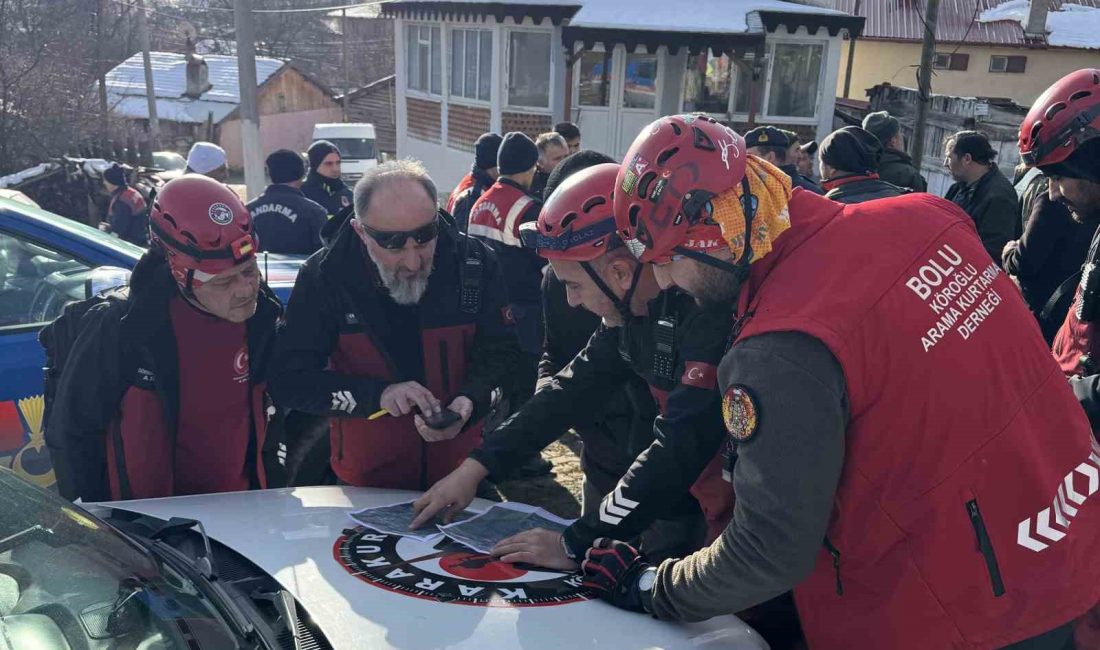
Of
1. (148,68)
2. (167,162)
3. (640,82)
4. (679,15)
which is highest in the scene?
(679,15)

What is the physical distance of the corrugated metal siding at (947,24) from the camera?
31.6 m

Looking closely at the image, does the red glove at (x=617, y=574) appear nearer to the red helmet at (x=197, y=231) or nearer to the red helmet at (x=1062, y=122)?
the red helmet at (x=197, y=231)

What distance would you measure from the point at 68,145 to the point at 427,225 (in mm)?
22897

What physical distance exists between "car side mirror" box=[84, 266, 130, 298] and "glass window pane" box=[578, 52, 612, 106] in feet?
49.8

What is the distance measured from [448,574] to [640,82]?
56.7 ft

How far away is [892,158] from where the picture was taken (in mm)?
6914

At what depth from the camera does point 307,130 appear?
4206 cm

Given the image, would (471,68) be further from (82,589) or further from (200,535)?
(82,589)

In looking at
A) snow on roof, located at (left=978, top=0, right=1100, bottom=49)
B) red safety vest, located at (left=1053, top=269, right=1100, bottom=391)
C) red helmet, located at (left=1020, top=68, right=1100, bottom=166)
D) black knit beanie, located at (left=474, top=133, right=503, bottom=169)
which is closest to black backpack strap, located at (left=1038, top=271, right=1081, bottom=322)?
red safety vest, located at (left=1053, top=269, right=1100, bottom=391)

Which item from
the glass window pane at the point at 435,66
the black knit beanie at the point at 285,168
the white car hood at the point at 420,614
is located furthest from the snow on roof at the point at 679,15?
the white car hood at the point at 420,614

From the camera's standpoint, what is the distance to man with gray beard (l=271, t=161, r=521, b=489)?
317cm

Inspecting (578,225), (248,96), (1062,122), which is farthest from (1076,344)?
(248,96)

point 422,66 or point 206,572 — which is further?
point 422,66

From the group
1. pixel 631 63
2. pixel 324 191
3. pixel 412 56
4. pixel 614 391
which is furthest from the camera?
pixel 412 56
